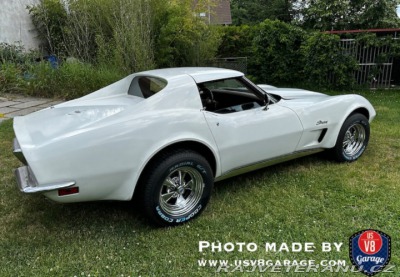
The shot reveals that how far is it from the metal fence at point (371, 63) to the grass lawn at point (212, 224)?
632 centimetres

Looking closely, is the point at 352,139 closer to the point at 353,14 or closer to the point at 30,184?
the point at 30,184

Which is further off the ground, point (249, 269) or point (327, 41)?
point (327, 41)

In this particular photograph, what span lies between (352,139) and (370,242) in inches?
71.5

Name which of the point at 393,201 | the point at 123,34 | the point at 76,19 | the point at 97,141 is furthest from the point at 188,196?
Answer: the point at 76,19

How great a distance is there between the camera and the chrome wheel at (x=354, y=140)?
4.09m

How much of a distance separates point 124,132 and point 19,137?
0.83 metres

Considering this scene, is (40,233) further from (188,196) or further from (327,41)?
(327,41)

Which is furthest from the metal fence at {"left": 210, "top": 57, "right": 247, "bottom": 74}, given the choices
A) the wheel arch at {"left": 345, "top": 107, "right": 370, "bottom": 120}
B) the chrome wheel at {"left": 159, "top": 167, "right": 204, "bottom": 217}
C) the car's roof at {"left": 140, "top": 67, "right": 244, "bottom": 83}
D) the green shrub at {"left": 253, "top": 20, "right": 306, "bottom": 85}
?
the chrome wheel at {"left": 159, "top": 167, "right": 204, "bottom": 217}

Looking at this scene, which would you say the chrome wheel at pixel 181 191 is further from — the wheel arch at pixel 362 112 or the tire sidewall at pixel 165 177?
the wheel arch at pixel 362 112

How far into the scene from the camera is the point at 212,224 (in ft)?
9.45

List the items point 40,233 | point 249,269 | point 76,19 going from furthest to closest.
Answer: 1. point 76,19
2. point 40,233
3. point 249,269

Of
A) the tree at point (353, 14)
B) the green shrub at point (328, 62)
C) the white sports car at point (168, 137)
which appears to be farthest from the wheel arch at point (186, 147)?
the tree at point (353, 14)

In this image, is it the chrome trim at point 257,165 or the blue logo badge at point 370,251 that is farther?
the chrome trim at point 257,165

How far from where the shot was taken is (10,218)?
2.96m
